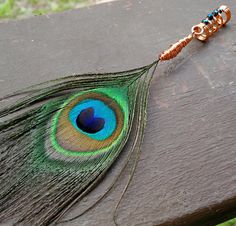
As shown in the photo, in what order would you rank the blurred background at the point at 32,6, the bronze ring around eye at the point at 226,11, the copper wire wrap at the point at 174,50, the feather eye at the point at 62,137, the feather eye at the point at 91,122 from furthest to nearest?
the blurred background at the point at 32,6
the bronze ring around eye at the point at 226,11
the copper wire wrap at the point at 174,50
the feather eye at the point at 91,122
the feather eye at the point at 62,137

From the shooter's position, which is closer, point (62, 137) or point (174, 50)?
point (62, 137)

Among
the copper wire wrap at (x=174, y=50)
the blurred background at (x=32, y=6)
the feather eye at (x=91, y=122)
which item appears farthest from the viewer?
the blurred background at (x=32, y=6)

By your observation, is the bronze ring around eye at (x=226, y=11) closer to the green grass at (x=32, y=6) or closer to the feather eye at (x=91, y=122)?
the feather eye at (x=91, y=122)

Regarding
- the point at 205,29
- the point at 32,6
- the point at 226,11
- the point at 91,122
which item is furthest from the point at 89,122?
the point at 32,6

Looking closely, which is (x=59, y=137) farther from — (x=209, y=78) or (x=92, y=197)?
(x=209, y=78)

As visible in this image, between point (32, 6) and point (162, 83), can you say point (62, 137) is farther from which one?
point (32, 6)

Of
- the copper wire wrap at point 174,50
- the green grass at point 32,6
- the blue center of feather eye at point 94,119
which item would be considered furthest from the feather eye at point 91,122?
the green grass at point 32,6

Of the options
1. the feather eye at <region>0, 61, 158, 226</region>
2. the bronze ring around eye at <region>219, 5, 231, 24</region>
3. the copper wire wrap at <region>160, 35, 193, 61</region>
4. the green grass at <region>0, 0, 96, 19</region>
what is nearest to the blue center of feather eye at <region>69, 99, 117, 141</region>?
the feather eye at <region>0, 61, 158, 226</region>
